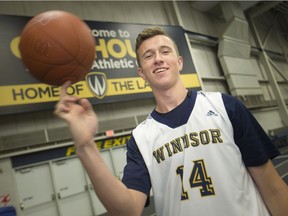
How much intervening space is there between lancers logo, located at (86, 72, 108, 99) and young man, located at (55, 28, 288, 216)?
5.23m

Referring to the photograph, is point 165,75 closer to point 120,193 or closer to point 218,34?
point 120,193

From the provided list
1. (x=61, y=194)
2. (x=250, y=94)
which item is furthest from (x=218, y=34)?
(x=61, y=194)

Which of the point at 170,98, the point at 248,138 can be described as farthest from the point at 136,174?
the point at 248,138

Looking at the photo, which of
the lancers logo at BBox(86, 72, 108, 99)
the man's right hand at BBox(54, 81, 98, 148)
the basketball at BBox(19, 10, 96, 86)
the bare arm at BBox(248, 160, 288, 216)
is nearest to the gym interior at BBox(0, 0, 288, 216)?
the lancers logo at BBox(86, 72, 108, 99)

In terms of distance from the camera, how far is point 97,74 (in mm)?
6629

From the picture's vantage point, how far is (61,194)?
5.81 m

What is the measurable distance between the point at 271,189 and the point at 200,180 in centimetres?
32

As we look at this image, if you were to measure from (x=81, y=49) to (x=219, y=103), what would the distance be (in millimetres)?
773

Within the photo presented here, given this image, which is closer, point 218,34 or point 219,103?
point 219,103

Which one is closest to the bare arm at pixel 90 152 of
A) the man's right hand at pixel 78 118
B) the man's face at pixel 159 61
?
the man's right hand at pixel 78 118

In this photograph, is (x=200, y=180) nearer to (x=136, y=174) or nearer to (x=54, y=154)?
Result: (x=136, y=174)

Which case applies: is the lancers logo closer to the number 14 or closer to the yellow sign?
the yellow sign

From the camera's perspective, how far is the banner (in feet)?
18.0

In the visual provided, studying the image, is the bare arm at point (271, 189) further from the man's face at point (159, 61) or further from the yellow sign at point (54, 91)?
the yellow sign at point (54, 91)
